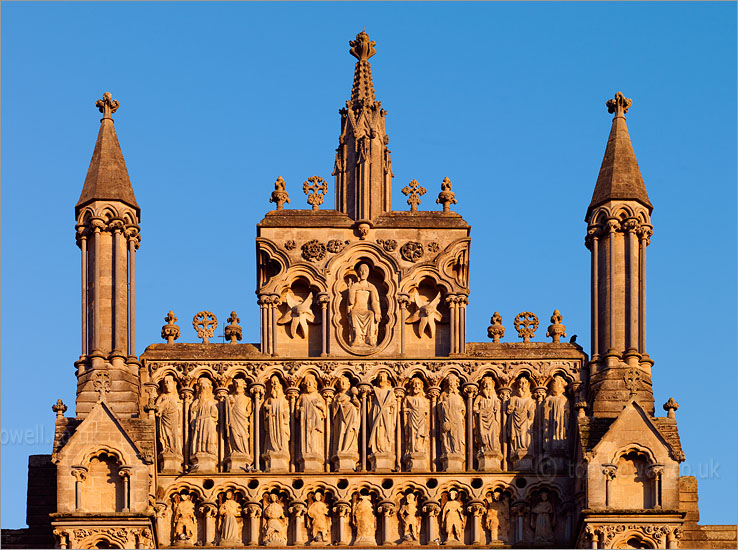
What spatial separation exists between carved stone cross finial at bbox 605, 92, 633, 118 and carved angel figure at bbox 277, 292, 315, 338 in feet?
19.2

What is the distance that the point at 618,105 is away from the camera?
51312 millimetres

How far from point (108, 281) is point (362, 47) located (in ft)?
20.2

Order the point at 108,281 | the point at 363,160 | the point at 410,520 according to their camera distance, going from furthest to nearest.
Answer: the point at 363,160 < the point at 108,281 < the point at 410,520

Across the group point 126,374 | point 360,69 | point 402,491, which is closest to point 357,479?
point 402,491

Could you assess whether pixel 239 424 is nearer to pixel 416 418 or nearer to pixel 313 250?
pixel 416 418

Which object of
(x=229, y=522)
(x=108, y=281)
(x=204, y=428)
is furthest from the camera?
(x=108, y=281)

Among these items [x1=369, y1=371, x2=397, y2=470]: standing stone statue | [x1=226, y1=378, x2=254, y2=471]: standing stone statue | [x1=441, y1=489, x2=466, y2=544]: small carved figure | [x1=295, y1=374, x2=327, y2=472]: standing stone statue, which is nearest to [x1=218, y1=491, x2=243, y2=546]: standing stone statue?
[x1=226, y1=378, x2=254, y2=471]: standing stone statue

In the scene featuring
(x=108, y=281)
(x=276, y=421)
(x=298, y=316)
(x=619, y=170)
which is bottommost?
(x=276, y=421)

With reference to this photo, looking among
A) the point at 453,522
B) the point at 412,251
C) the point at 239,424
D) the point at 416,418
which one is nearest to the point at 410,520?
the point at 453,522

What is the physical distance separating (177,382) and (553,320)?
20.1 ft

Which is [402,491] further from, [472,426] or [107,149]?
[107,149]

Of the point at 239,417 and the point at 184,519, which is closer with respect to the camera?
the point at 184,519

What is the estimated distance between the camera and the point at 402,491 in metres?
49.1

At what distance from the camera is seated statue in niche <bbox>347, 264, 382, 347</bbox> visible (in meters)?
50.2
